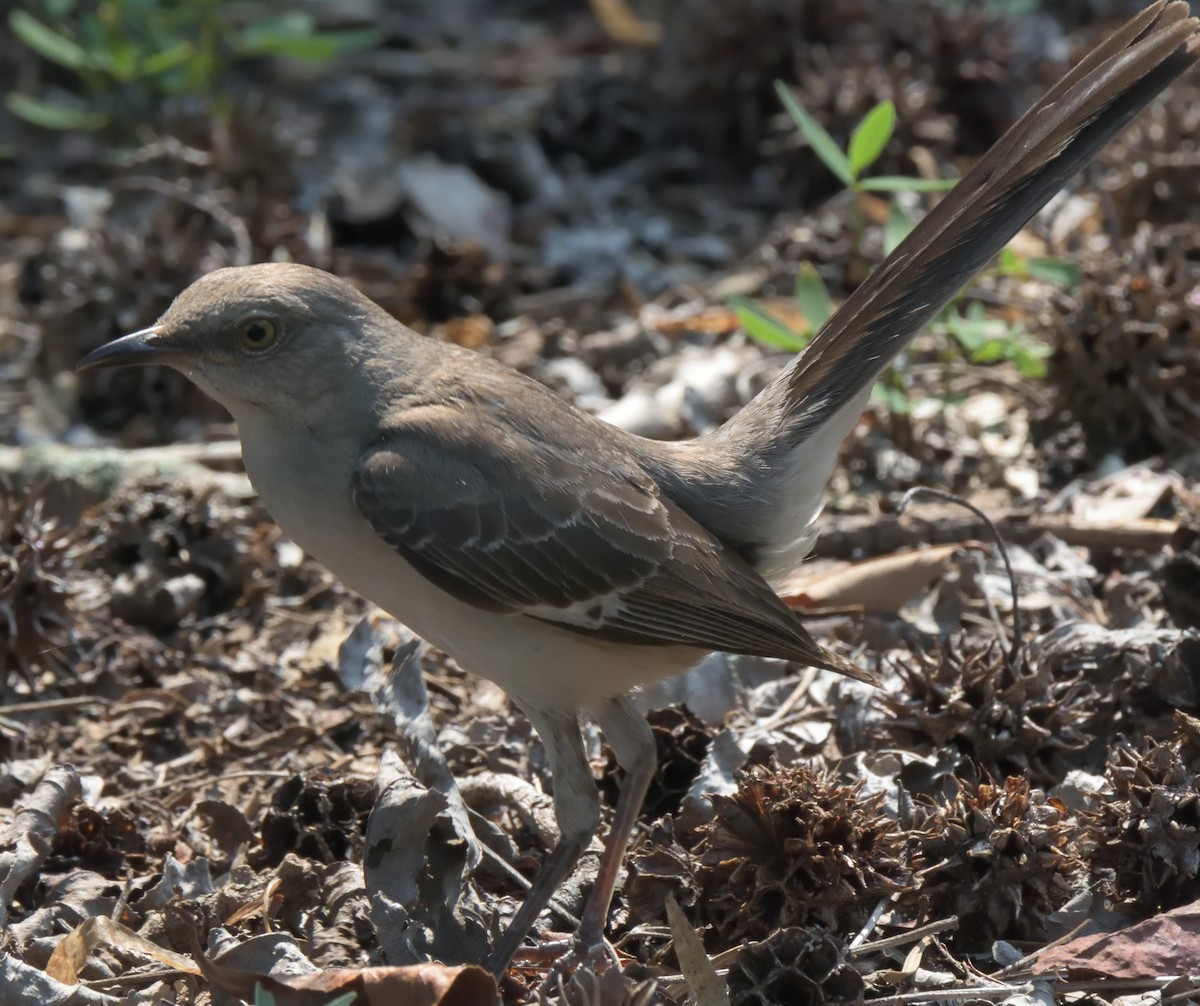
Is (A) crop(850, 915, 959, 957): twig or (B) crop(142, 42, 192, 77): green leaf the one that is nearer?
(A) crop(850, 915, 959, 957): twig

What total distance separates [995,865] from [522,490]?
1.57 m

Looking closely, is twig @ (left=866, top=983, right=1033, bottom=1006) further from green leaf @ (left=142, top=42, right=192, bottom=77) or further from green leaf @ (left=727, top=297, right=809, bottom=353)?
green leaf @ (left=142, top=42, right=192, bottom=77)

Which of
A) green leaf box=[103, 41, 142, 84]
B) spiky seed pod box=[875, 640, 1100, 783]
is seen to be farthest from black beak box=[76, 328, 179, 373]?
green leaf box=[103, 41, 142, 84]

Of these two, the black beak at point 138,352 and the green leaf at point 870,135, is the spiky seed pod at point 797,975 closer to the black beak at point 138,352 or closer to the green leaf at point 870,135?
the black beak at point 138,352

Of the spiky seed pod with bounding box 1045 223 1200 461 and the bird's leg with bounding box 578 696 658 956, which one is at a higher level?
the spiky seed pod with bounding box 1045 223 1200 461

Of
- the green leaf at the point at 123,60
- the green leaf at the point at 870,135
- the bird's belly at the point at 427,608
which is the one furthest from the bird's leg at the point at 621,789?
the green leaf at the point at 123,60

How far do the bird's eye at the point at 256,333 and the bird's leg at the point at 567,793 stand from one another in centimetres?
124

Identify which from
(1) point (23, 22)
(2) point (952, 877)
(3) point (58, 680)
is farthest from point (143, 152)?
(2) point (952, 877)

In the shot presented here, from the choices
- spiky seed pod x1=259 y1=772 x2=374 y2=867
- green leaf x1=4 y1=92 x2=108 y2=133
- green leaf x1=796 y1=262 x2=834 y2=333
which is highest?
green leaf x1=796 y1=262 x2=834 y2=333

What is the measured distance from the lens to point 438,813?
4.18 meters

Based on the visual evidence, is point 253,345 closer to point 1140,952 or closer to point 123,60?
point 1140,952

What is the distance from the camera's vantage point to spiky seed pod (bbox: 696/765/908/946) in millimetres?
3830

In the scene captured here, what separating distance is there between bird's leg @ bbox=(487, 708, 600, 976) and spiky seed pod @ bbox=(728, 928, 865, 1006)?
768 mm

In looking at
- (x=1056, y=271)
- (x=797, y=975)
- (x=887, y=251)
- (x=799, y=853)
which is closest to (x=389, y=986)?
(x=797, y=975)
